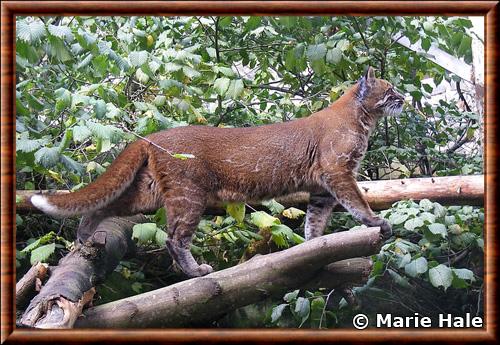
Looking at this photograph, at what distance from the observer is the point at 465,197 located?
88.4 inches

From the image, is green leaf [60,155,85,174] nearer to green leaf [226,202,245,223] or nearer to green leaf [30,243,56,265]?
green leaf [30,243,56,265]

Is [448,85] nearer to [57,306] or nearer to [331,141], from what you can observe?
[331,141]

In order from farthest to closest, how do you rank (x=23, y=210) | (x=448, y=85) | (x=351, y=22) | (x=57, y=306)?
(x=448, y=85) < (x=351, y=22) < (x=23, y=210) < (x=57, y=306)

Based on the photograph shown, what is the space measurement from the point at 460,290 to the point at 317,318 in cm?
44

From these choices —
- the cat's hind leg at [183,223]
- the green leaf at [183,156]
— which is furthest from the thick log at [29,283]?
the green leaf at [183,156]

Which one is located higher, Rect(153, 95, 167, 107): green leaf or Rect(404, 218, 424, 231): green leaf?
Rect(153, 95, 167, 107): green leaf

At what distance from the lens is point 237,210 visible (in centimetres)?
242

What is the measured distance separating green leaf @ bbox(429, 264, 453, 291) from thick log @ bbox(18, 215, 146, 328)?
0.96m

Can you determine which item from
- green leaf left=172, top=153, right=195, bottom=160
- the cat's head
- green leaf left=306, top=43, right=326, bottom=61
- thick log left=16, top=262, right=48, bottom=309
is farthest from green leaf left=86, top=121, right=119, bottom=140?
the cat's head

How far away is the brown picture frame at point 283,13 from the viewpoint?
2.02m

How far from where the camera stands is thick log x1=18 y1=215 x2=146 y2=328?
2.04 meters

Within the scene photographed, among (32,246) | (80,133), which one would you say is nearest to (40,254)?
(32,246)

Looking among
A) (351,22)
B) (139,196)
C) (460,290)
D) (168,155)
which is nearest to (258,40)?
(351,22)

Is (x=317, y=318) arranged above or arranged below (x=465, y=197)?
below
